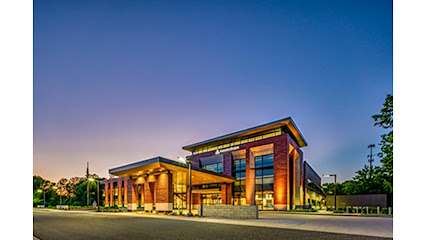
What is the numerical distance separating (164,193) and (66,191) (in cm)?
9393

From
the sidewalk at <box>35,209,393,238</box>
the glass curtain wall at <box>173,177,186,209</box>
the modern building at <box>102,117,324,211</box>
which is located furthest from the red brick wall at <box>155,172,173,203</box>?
the sidewalk at <box>35,209,393,238</box>

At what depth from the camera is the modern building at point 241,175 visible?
35.3 metres

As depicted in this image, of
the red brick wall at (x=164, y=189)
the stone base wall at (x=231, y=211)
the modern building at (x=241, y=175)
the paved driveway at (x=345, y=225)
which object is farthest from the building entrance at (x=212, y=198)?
the paved driveway at (x=345, y=225)

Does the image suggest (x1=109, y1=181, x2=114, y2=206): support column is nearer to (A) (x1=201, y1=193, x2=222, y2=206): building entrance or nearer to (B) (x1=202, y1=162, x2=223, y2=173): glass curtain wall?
(A) (x1=201, y1=193, x2=222, y2=206): building entrance

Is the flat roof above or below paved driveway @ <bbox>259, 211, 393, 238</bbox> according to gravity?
above

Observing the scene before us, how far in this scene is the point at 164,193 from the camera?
31.7 meters

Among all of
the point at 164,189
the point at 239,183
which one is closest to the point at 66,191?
the point at 239,183

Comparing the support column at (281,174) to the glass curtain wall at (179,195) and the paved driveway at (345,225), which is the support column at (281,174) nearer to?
the glass curtain wall at (179,195)

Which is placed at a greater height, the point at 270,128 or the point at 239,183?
the point at 270,128

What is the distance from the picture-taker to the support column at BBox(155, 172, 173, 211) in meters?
31.2

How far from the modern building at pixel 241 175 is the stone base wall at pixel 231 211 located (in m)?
7.40

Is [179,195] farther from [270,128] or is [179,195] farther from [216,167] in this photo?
[270,128]
